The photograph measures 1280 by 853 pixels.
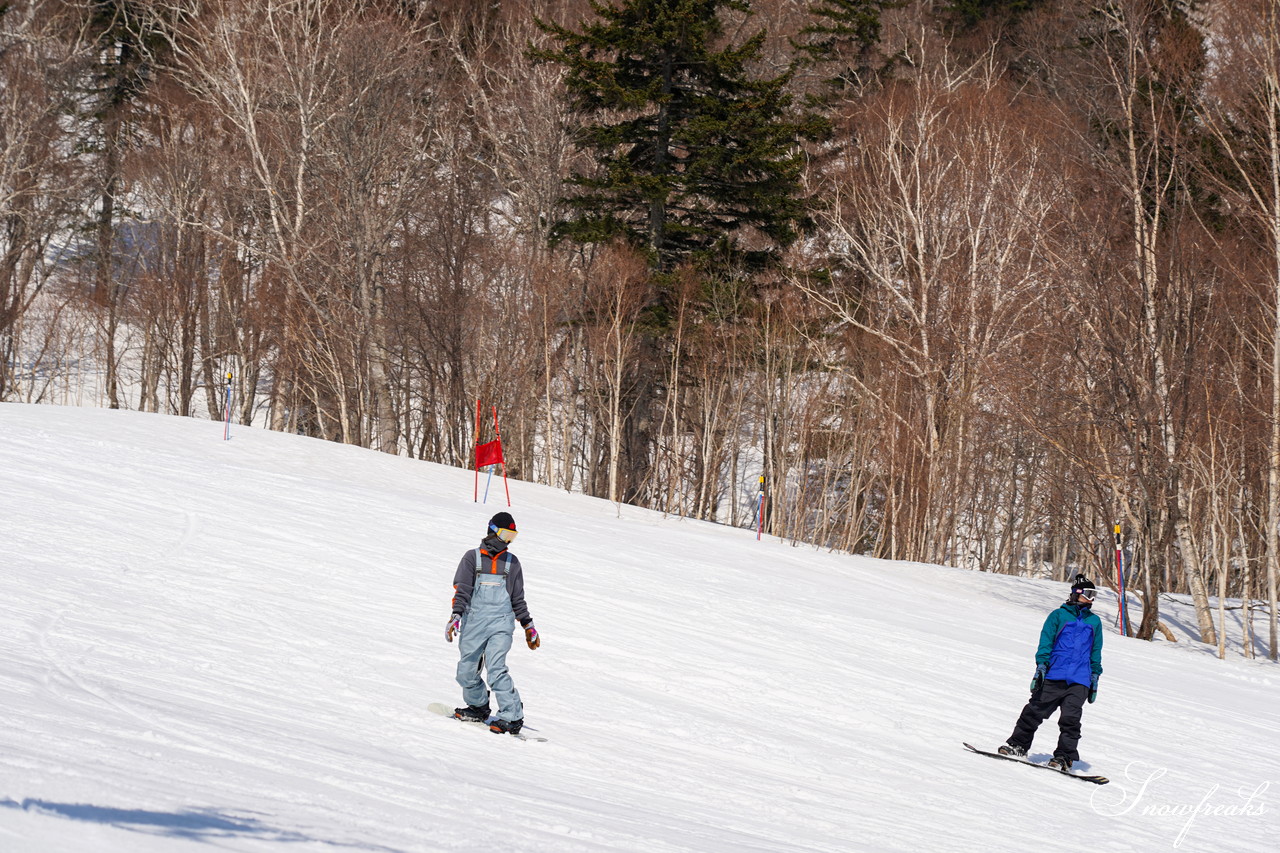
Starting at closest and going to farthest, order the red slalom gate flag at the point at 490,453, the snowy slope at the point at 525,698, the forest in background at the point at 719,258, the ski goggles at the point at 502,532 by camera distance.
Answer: the snowy slope at the point at 525,698
the ski goggles at the point at 502,532
the red slalom gate flag at the point at 490,453
the forest in background at the point at 719,258

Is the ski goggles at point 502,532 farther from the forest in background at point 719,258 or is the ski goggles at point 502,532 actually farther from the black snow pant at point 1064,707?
the forest in background at point 719,258

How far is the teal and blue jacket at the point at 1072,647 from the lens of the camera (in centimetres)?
993

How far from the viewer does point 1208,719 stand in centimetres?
1293

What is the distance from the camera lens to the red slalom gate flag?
19828 mm

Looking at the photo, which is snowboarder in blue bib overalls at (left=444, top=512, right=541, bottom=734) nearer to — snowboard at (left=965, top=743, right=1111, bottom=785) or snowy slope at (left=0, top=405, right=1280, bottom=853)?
snowy slope at (left=0, top=405, right=1280, bottom=853)

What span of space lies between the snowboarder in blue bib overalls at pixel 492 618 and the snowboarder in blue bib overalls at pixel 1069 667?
180 inches

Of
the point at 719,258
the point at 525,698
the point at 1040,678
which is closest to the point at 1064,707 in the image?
the point at 1040,678

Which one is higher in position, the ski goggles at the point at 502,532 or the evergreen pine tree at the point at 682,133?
the evergreen pine tree at the point at 682,133

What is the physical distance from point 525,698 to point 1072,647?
478 cm

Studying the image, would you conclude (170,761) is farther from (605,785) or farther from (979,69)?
(979,69)

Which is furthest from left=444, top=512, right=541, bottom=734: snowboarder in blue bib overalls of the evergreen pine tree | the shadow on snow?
the evergreen pine tree

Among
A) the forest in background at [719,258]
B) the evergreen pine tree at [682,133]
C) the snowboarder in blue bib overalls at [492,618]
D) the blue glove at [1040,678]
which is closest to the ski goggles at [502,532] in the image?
the snowboarder in blue bib overalls at [492,618]

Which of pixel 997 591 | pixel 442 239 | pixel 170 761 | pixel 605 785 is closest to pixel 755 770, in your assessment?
pixel 605 785

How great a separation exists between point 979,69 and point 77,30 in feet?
117
